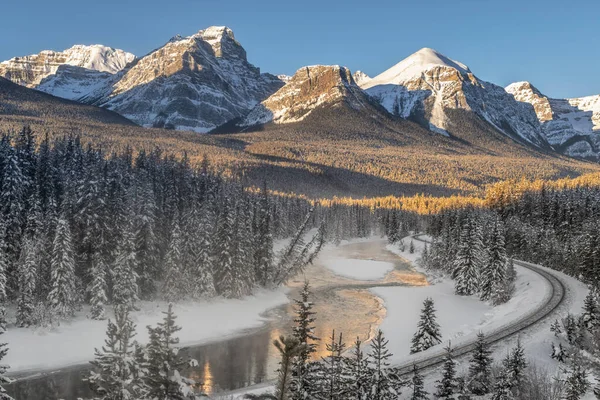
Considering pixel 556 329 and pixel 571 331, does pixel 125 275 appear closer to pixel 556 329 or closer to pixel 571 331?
pixel 556 329

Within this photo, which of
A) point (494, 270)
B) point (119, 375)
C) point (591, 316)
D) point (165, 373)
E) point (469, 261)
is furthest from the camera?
point (469, 261)

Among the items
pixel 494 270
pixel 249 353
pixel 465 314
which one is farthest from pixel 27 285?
pixel 494 270

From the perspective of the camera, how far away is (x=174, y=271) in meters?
50.0

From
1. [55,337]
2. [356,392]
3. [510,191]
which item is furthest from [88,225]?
[510,191]

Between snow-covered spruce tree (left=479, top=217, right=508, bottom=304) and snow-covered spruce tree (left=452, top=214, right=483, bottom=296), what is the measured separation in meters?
1.48

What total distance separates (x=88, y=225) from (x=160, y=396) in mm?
37483

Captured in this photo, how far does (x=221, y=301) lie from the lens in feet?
177

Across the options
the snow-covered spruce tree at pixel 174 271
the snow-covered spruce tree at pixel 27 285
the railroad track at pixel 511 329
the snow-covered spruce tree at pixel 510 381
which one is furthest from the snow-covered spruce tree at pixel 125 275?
the snow-covered spruce tree at pixel 510 381

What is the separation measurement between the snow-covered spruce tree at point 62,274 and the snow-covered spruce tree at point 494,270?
150 feet

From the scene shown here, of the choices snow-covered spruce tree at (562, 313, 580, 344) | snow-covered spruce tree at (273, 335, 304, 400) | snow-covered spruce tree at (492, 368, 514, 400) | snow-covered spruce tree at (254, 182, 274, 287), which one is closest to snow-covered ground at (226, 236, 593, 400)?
snow-covered spruce tree at (562, 313, 580, 344)

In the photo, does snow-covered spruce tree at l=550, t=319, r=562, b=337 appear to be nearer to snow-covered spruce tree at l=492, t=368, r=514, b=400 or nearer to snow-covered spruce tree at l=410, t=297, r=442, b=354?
snow-covered spruce tree at l=410, t=297, r=442, b=354

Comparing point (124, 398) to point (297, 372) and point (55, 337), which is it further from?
point (55, 337)

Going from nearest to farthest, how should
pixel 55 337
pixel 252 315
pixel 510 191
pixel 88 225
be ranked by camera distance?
pixel 55 337, pixel 88 225, pixel 252 315, pixel 510 191

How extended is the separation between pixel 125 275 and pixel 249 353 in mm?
14924
